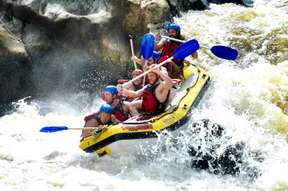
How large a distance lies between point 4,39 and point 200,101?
3.98 meters

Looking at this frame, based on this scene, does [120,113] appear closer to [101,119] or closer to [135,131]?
[101,119]

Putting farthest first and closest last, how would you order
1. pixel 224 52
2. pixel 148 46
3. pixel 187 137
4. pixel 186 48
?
pixel 224 52, pixel 148 46, pixel 186 48, pixel 187 137

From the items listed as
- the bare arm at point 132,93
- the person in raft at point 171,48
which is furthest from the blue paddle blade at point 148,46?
the bare arm at point 132,93

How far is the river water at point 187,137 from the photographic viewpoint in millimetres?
6047

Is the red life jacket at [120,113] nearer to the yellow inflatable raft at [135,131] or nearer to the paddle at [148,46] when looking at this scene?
the yellow inflatable raft at [135,131]

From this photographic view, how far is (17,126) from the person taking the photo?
7949 mm

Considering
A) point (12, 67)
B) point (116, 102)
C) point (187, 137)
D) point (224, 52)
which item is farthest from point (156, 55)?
point (12, 67)

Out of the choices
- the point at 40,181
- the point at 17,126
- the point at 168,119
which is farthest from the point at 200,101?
the point at 17,126

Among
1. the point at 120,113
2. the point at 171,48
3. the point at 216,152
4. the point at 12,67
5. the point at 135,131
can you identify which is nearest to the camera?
the point at 135,131

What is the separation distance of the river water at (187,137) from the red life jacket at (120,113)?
68 centimetres

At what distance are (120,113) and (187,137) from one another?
1112 mm

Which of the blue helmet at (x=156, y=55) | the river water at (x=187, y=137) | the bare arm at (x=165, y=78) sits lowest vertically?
the river water at (x=187, y=137)

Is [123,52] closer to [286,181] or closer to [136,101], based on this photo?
[136,101]

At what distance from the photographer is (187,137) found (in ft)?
A: 21.6
